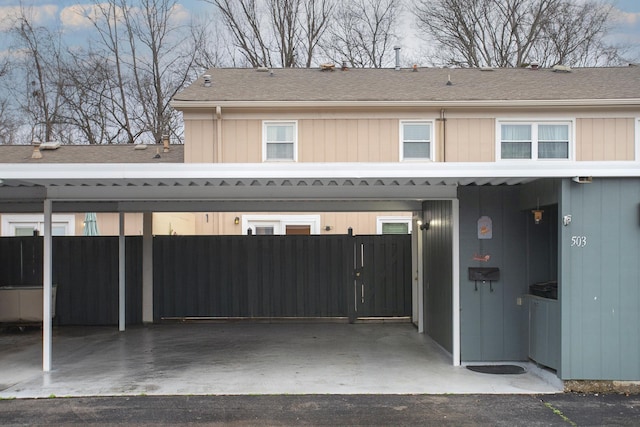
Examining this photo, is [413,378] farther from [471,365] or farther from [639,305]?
[639,305]

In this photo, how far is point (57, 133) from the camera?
22906 millimetres

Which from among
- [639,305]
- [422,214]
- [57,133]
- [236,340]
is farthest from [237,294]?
[57,133]

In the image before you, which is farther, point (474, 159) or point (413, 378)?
point (474, 159)

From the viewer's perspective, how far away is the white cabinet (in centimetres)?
727

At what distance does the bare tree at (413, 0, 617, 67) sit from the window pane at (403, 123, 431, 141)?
1047 centimetres

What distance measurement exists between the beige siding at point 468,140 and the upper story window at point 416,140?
234 millimetres

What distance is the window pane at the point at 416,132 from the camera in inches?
517

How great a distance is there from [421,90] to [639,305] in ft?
24.2

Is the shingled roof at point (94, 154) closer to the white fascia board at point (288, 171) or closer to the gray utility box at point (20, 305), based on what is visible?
the gray utility box at point (20, 305)

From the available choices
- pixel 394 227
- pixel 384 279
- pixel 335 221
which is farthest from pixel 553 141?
pixel 335 221

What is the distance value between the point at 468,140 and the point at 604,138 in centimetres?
264

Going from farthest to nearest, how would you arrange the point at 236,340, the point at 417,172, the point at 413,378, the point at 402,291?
1. the point at 402,291
2. the point at 236,340
3. the point at 413,378
4. the point at 417,172

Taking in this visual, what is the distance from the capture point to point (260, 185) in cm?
814

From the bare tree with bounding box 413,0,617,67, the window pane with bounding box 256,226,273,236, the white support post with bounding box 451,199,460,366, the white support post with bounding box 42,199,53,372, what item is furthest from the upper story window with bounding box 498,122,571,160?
the bare tree with bounding box 413,0,617,67
